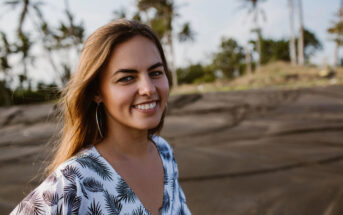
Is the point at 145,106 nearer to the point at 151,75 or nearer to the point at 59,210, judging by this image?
the point at 151,75

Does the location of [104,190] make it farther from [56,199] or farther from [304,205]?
[304,205]

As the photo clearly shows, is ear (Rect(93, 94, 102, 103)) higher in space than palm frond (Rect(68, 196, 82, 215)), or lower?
higher

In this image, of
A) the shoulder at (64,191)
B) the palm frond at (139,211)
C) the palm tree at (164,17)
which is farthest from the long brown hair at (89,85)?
the palm tree at (164,17)

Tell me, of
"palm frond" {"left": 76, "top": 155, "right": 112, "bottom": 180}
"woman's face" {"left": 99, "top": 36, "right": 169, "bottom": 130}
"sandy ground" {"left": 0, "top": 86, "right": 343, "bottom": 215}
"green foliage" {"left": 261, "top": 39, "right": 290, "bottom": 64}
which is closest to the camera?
"palm frond" {"left": 76, "top": 155, "right": 112, "bottom": 180}

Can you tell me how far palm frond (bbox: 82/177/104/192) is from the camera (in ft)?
2.69

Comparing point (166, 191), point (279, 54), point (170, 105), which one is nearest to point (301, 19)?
point (279, 54)

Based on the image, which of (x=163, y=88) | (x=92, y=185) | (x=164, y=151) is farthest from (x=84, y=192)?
(x=164, y=151)

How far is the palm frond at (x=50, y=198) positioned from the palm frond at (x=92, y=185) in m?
0.09

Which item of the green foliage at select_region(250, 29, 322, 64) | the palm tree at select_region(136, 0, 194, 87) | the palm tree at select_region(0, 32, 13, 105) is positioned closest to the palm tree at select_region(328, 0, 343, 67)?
the green foliage at select_region(250, 29, 322, 64)

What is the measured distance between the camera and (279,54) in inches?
1062

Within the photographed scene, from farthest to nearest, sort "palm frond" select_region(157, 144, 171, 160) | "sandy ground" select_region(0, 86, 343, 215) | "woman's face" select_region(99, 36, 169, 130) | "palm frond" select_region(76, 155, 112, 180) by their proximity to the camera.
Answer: "sandy ground" select_region(0, 86, 343, 215)
"palm frond" select_region(157, 144, 171, 160)
"woman's face" select_region(99, 36, 169, 130)
"palm frond" select_region(76, 155, 112, 180)

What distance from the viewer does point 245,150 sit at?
3.29 m

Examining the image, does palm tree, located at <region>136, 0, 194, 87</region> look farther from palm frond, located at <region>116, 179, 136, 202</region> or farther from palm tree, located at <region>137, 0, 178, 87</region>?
palm frond, located at <region>116, 179, 136, 202</region>

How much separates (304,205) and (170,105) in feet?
14.1
